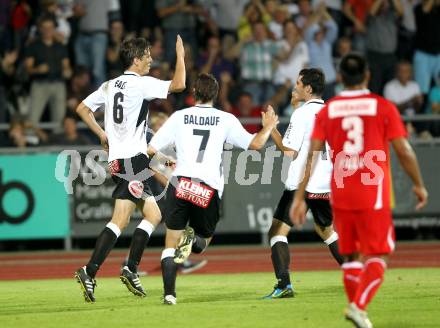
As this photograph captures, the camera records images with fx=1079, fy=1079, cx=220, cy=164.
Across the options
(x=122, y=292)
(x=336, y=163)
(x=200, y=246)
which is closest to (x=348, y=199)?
(x=336, y=163)

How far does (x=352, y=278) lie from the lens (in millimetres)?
8359

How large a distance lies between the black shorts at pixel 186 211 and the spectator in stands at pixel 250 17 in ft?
35.7

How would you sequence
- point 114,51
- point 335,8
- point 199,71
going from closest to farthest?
point 114,51 → point 199,71 → point 335,8

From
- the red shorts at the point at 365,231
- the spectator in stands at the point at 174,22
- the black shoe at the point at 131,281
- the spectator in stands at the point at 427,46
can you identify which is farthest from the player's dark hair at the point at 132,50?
the spectator in stands at the point at 427,46

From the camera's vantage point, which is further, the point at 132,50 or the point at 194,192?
the point at 132,50

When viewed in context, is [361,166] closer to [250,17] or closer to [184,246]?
[184,246]

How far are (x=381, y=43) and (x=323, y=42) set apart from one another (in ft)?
4.14

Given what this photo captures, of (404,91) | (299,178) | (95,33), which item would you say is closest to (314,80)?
(299,178)

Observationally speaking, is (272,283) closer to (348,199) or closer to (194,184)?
(194,184)

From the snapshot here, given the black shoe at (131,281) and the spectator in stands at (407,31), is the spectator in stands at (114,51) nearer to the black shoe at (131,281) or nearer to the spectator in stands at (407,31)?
the spectator in stands at (407,31)

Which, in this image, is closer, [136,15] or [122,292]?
[122,292]

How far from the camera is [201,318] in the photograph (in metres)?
9.38

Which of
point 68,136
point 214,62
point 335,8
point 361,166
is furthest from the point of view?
point 335,8

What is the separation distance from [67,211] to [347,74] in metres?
11.3
